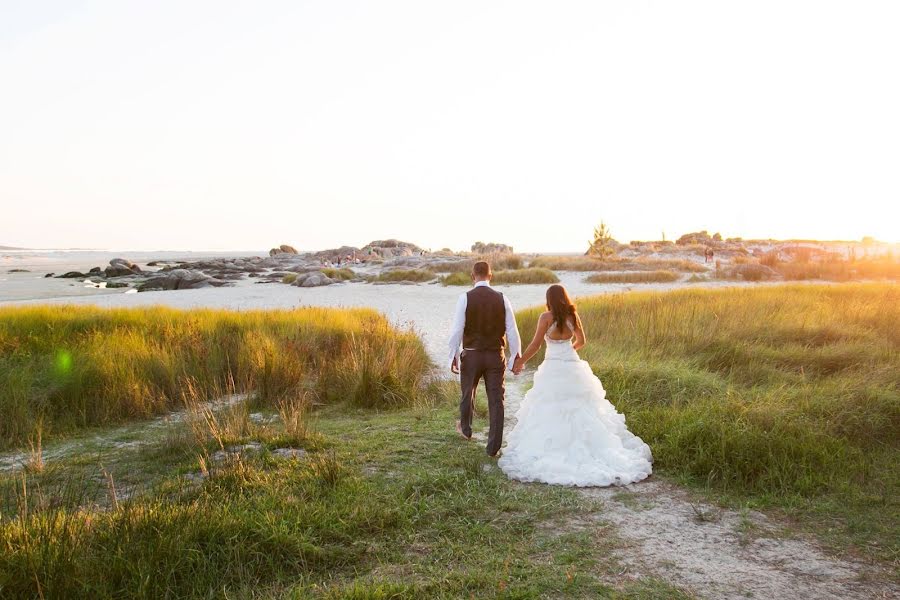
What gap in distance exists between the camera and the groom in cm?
691

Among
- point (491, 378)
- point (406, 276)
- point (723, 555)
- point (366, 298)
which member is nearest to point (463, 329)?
point (491, 378)

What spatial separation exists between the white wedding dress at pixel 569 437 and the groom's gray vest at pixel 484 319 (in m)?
0.57

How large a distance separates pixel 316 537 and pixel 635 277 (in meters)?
27.1

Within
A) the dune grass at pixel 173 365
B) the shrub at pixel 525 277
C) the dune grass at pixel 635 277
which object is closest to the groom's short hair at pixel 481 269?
the dune grass at pixel 173 365

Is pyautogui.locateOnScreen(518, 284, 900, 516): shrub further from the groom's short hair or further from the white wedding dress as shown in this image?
the groom's short hair

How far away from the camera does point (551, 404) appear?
671cm

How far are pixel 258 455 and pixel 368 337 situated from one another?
5735mm

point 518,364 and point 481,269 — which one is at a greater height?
point 481,269

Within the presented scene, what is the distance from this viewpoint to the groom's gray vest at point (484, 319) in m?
6.88

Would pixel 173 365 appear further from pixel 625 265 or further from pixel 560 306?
pixel 625 265

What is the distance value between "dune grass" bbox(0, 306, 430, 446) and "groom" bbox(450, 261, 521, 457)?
3068 millimetres

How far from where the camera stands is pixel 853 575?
4.42m

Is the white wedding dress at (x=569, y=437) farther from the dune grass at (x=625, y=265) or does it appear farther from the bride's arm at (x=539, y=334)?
the dune grass at (x=625, y=265)

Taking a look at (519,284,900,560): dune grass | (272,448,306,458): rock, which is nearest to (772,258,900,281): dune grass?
(519,284,900,560): dune grass
